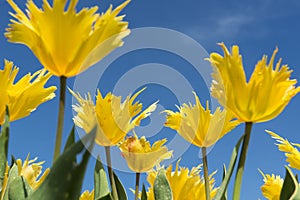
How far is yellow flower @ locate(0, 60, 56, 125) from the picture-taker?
1188 millimetres

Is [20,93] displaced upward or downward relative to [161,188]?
upward

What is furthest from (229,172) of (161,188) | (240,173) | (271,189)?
(271,189)

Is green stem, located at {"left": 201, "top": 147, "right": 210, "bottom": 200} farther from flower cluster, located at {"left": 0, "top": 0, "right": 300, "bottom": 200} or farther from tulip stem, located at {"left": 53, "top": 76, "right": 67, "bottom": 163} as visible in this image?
tulip stem, located at {"left": 53, "top": 76, "right": 67, "bottom": 163}

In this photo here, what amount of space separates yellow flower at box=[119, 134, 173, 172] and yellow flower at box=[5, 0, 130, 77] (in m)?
0.67

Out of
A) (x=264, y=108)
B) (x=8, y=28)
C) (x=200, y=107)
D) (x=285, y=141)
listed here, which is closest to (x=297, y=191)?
(x=264, y=108)

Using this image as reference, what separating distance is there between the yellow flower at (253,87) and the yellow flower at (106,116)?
14.4 inches

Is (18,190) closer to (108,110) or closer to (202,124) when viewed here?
(108,110)

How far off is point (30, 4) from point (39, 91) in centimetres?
34

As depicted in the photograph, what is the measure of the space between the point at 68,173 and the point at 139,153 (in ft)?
2.96

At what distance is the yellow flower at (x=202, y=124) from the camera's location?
1.47 m

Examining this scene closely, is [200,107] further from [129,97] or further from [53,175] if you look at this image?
[53,175]

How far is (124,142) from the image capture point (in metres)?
1.58

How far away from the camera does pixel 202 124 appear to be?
1510mm

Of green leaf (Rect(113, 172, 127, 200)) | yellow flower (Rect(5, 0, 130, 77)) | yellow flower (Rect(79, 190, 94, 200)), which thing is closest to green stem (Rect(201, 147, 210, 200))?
green leaf (Rect(113, 172, 127, 200))
